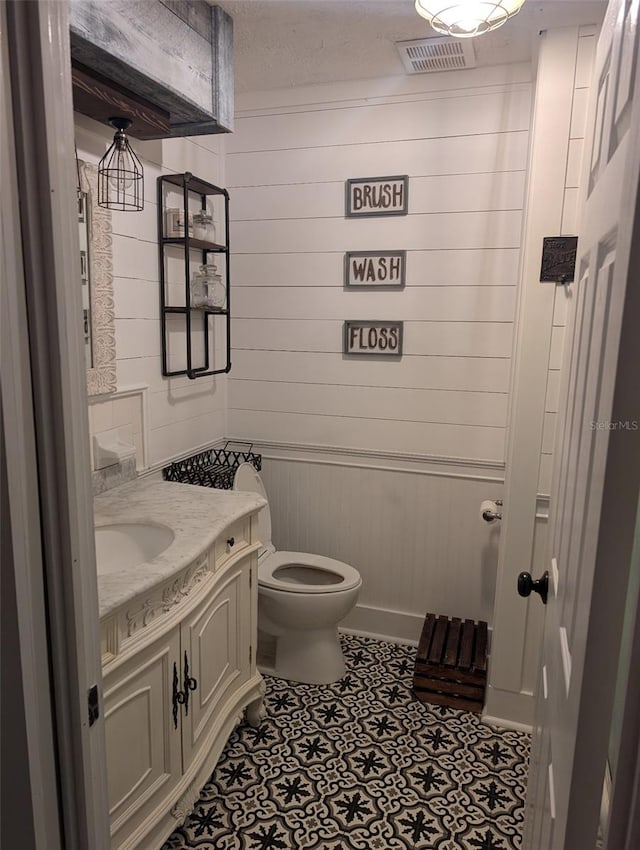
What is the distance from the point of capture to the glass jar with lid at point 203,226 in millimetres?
2515

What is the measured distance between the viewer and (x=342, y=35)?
2.12 meters

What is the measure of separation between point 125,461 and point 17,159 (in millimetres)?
1574

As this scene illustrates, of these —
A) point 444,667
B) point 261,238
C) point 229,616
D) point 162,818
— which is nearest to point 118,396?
point 229,616

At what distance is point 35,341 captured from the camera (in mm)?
785

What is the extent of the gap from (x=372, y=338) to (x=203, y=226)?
88 cm

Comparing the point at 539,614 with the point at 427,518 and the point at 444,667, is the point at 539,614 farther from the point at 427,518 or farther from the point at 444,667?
the point at 427,518

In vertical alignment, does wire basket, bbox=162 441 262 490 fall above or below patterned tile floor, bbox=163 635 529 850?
above

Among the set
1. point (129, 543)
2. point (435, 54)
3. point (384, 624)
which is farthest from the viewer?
point (384, 624)

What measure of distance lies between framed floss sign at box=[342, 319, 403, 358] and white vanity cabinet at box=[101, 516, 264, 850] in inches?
40.6

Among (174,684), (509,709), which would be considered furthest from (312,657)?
(174,684)

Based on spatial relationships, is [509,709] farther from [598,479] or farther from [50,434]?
[50,434]

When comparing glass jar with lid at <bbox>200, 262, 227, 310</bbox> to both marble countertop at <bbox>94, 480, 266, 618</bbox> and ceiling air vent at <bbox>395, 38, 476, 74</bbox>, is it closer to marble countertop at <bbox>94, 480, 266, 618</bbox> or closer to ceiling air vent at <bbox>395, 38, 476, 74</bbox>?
marble countertop at <bbox>94, 480, 266, 618</bbox>

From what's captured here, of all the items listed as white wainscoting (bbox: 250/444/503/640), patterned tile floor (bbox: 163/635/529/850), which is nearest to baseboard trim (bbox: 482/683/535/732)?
patterned tile floor (bbox: 163/635/529/850)

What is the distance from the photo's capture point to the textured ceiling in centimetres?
190
